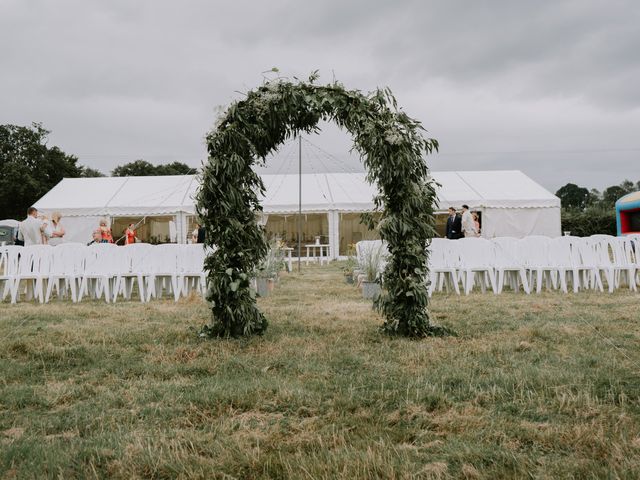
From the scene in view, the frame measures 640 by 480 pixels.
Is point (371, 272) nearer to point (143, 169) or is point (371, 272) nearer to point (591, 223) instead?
point (591, 223)

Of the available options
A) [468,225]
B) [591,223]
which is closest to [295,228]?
[591,223]

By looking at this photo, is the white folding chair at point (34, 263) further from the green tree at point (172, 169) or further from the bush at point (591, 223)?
the green tree at point (172, 169)

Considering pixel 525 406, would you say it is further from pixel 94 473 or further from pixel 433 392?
pixel 94 473

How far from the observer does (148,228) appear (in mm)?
24531

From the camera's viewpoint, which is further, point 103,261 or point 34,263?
point 103,261

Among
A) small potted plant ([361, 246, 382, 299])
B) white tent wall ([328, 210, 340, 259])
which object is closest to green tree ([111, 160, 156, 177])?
white tent wall ([328, 210, 340, 259])

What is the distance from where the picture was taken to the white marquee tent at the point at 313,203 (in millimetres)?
17984

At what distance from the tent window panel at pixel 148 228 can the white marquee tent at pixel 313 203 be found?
2.97m

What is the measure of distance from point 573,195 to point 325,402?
189 feet

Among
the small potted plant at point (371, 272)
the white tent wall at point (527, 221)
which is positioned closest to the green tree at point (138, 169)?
the white tent wall at point (527, 221)

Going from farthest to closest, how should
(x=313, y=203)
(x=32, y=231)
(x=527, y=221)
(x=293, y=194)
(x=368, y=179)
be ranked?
1. (x=293, y=194)
2. (x=527, y=221)
3. (x=313, y=203)
4. (x=32, y=231)
5. (x=368, y=179)

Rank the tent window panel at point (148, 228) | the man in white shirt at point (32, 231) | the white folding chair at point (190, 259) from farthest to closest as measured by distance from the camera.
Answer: the tent window panel at point (148, 228), the man in white shirt at point (32, 231), the white folding chair at point (190, 259)

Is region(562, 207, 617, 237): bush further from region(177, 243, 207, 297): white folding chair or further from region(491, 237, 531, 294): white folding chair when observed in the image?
region(177, 243, 207, 297): white folding chair

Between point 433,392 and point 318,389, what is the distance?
2.23 ft
